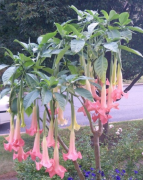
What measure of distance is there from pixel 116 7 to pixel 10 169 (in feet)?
9.49

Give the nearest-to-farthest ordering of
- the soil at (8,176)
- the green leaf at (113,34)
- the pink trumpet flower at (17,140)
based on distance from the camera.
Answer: the pink trumpet flower at (17,140)
the green leaf at (113,34)
the soil at (8,176)

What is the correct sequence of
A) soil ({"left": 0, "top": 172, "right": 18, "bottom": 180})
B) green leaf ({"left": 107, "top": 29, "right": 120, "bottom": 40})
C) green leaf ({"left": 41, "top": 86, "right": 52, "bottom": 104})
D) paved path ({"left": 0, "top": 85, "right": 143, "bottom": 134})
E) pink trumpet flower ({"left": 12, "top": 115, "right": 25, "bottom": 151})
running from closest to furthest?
green leaf ({"left": 41, "top": 86, "right": 52, "bottom": 104}) → pink trumpet flower ({"left": 12, "top": 115, "right": 25, "bottom": 151}) → green leaf ({"left": 107, "top": 29, "right": 120, "bottom": 40}) → soil ({"left": 0, "top": 172, "right": 18, "bottom": 180}) → paved path ({"left": 0, "top": 85, "right": 143, "bottom": 134})

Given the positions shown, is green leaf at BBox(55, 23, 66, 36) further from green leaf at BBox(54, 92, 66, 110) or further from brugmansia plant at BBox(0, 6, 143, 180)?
green leaf at BBox(54, 92, 66, 110)

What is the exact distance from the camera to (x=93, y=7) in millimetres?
3160

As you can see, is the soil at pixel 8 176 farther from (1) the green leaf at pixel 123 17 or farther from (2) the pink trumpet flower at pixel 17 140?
(1) the green leaf at pixel 123 17

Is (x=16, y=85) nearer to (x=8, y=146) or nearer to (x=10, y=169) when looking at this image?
(x=8, y=146)

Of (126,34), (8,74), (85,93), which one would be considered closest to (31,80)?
(8,74)

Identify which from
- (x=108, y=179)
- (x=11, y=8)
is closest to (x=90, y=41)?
(x=108, y=179)

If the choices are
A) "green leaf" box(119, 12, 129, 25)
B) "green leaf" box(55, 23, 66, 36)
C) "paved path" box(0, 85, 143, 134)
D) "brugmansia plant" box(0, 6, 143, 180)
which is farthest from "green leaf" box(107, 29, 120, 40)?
"paved path" box(0, 85, 143, 134)

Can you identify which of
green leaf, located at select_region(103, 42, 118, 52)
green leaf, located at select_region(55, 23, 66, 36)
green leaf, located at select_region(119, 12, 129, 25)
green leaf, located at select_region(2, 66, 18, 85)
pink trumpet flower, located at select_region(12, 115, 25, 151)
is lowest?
pink trumpet flower, located at select_region(12, 115, 25, 151)

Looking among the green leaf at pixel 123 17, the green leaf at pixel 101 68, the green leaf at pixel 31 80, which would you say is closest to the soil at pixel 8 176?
the green leaf at pixel 31 80

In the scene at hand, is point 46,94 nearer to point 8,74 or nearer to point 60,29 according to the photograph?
point 8,74

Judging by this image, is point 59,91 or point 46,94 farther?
point 59,91

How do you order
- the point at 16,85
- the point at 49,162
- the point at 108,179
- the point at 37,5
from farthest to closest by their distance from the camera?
1. the point at 37,5
2. the point at 108,179
3. the point at 16,85
4. the point at 49,162
